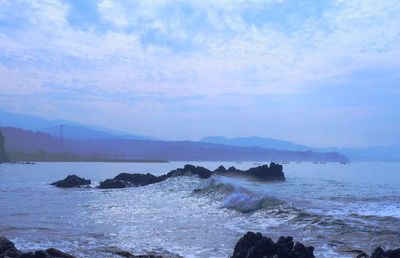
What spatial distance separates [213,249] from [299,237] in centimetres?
432

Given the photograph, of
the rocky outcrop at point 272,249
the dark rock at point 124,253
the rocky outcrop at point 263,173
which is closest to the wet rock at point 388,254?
the rocky outcrop at point 272,249

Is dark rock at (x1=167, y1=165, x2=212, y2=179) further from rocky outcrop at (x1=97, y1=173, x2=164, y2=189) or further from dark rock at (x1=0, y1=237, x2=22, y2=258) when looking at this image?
dark rock at (x1=0, y1=237, x2=22, y2=258)

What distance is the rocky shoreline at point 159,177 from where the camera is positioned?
57.4 metres

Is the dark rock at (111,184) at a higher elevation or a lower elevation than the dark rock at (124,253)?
higher

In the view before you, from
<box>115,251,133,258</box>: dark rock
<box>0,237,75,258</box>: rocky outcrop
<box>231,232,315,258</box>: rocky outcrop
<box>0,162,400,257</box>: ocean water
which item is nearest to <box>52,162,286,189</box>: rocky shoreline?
<box>0,162,400,257</box>: ocean water

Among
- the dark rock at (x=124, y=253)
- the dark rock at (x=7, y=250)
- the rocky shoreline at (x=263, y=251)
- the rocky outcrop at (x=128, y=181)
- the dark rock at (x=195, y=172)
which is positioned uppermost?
the dark rock at (x=195, y=172)

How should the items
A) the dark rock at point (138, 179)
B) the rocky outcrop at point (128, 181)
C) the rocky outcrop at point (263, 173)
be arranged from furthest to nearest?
the rocky outcrop at point (263, 173)
the dark rock at point (138, 179)
the rocky outcrop at point (128, 181)

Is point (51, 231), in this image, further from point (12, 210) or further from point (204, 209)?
point (204, 209)

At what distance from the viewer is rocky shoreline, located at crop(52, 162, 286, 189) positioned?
5744 cm

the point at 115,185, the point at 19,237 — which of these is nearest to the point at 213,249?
the point at 19,237

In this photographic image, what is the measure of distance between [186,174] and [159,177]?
12.7 ft

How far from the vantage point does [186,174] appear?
65.1 meters

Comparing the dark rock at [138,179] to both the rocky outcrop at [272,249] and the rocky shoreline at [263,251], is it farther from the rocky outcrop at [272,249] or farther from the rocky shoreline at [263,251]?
the rocky outcrop at [272,249]

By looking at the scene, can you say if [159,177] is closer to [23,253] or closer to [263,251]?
[23,253]
